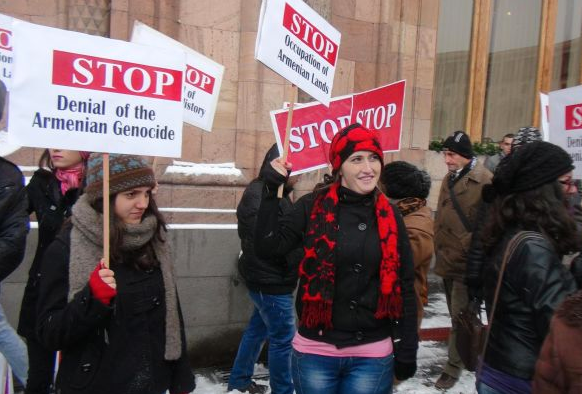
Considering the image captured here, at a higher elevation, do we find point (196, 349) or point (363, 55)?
point (363, 55)

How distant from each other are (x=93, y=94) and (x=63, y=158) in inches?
43.6

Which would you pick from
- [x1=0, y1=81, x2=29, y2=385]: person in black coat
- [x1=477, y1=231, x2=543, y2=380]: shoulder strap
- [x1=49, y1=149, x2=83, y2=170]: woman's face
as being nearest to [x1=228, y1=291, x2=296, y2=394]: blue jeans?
[x1=49, y1=149, x2=83, y2=170]: woman's face

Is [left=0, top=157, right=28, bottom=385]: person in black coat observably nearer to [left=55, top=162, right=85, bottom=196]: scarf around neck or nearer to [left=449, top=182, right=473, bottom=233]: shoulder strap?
[left=55, top=162, right=85, bottom=196]: scarf around neck

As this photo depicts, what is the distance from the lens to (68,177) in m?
3.46

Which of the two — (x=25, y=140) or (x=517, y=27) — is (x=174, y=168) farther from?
(x=517, y=27)

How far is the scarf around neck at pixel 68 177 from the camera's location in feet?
11.3

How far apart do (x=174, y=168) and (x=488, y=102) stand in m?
6.57

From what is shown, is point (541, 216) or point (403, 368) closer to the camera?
point (541, 216)

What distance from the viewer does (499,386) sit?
2.39 metres

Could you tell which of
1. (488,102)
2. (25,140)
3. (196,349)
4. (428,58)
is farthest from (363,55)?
(25,140)

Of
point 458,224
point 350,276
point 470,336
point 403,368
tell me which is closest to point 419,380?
point 458,224

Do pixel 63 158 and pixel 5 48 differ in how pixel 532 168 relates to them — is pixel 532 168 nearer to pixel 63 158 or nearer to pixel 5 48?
pixel 63 158

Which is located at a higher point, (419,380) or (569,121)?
(569,121)

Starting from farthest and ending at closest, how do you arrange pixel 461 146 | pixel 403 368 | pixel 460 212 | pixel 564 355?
pixel 461 146 → pixel 460 212 → pixel 403 368 → pixel 564 355
